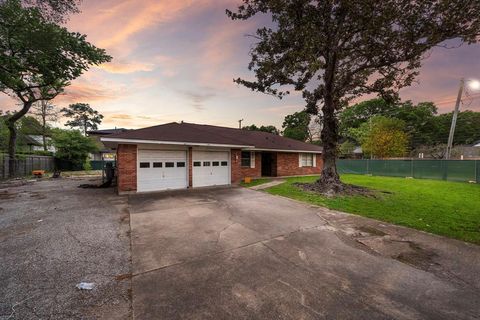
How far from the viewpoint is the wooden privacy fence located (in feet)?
54.3

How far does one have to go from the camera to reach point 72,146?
968 inches

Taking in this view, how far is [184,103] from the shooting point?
55.7ft

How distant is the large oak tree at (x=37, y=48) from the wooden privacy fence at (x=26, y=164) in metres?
7.09

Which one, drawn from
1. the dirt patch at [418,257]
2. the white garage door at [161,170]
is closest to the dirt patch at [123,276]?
the dirt patch at [418,257]

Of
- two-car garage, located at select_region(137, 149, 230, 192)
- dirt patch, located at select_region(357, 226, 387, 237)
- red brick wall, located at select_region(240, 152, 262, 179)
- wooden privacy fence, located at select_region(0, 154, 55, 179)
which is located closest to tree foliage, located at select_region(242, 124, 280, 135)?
red brick wall, located at select_region(240, 152, 262, 179)

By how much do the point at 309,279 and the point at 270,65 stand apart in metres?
10.1

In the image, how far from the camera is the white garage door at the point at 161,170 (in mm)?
10406

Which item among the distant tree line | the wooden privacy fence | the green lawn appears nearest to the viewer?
the green lawn

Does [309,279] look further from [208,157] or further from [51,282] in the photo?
[208,157]

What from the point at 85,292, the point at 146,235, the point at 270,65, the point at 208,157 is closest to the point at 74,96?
the point at 208,157

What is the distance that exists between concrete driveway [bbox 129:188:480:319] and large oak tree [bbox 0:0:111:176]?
13.5m

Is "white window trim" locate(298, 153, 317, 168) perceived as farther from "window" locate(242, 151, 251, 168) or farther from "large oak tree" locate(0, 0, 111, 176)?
"large oak tree" locate(0, 0, 111, 176)

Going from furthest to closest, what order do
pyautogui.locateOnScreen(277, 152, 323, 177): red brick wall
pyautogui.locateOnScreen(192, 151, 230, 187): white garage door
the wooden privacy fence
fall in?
1. pyautogui.locateOnScreen(277, 152, 323, 177): red brick wall
2. the wooden privacy fence
3. pyautogui.locateOnScreen(192, 151, 230, 187): white garage door

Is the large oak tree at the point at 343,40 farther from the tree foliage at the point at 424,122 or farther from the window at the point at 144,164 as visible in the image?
the tree foliage at the point at 424,122
